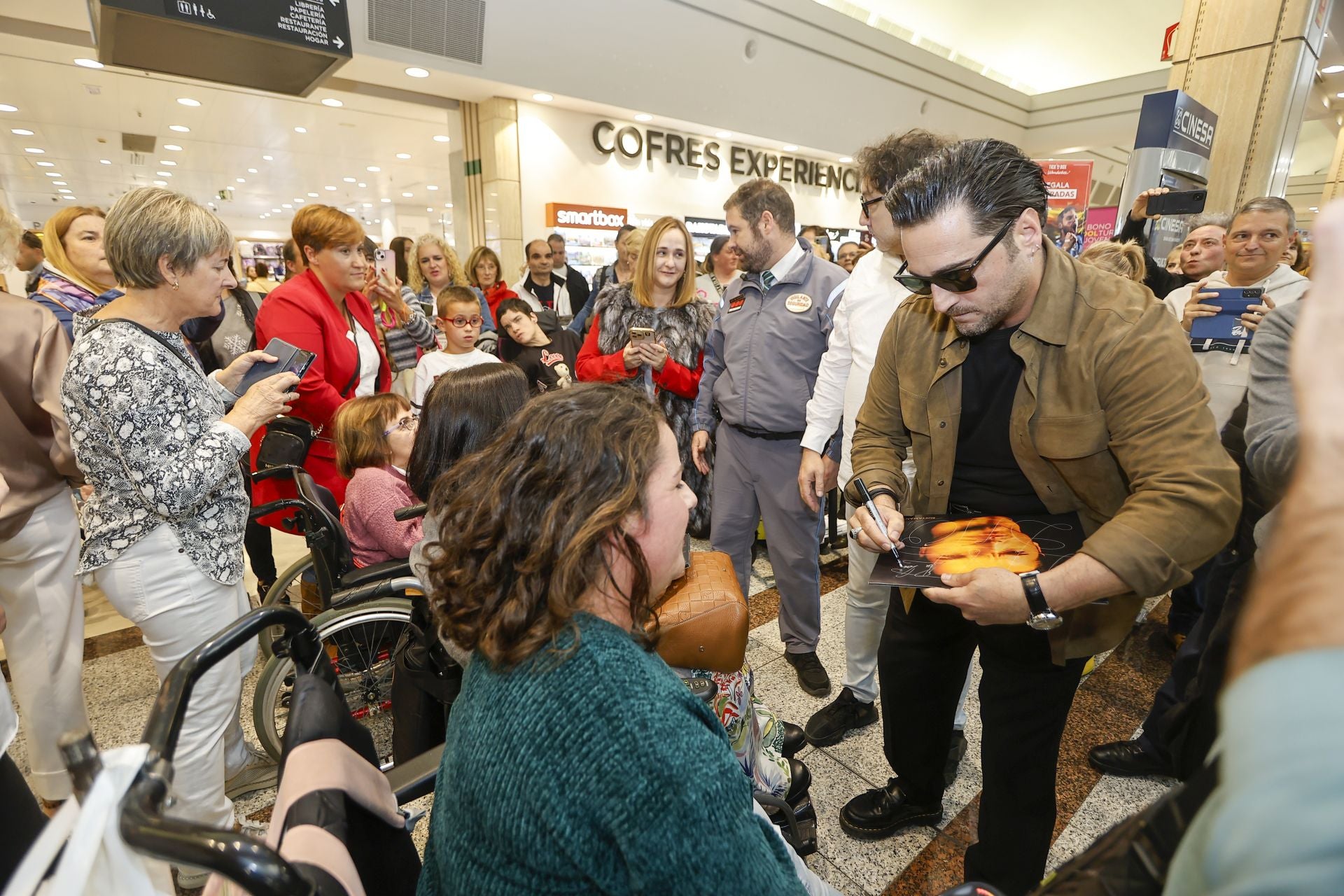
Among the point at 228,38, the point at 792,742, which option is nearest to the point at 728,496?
the point at 792,742

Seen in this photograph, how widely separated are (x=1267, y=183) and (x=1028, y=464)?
5.85 metres

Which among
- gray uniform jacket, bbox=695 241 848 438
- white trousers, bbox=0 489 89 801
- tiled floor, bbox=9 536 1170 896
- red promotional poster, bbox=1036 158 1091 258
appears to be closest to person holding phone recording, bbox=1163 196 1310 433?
tiled floor, bbox=9 536 1170 896

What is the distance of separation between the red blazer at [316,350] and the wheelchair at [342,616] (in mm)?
270

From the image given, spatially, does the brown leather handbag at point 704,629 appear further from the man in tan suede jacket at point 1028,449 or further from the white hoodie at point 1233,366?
the white hoodie at point 1233,366

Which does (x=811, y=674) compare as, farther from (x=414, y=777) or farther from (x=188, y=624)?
(x=188, y=624)

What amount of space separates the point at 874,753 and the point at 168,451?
2347 mm

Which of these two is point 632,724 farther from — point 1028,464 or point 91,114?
point 91,114

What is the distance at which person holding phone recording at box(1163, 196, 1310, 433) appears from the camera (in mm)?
2566

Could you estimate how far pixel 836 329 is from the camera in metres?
2.36

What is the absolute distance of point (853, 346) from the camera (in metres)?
2.29

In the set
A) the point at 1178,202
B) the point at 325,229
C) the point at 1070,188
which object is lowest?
the point at 325,229

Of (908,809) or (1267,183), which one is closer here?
(908,809)

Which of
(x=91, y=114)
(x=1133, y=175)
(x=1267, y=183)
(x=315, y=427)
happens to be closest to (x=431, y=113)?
(x=91, y=114)

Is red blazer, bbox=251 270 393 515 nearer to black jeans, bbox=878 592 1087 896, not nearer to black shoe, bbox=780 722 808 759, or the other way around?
black shoe, bbox=780 722 808 759
